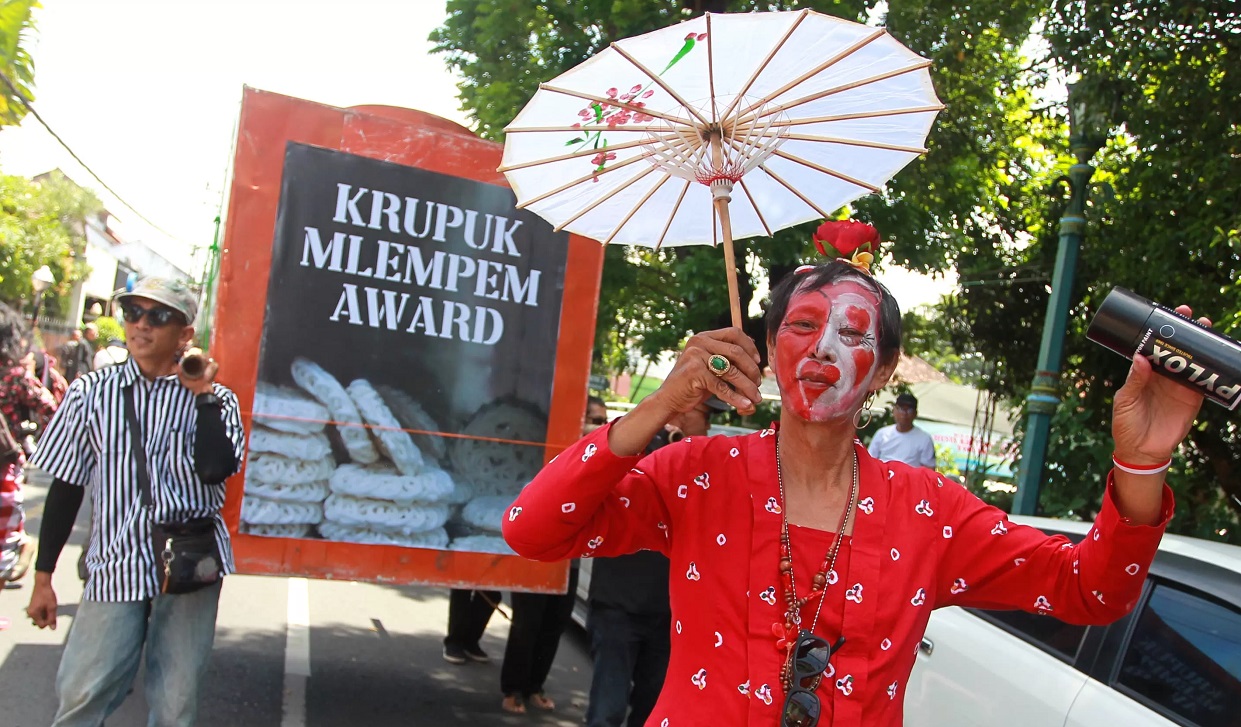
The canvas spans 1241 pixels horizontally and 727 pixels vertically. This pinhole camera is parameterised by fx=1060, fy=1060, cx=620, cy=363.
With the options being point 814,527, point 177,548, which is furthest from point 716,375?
point 177,548

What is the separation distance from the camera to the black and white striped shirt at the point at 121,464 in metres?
3.43

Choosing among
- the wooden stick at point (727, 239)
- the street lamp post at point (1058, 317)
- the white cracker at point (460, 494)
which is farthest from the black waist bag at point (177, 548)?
the street lamp post at point (1058, 317)

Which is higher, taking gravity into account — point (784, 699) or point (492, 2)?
point (492, 2)

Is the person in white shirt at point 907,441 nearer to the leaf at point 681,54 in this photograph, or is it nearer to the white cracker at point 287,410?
the white cracker at point 287,410

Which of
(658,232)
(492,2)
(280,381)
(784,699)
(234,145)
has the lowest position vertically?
(784,699)

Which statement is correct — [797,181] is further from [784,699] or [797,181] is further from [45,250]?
[45,250]

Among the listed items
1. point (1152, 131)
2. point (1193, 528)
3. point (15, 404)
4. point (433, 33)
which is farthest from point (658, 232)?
point (433, 33)

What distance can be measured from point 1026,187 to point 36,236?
3170 centimetres

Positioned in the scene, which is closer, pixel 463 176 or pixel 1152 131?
pixel 463 176

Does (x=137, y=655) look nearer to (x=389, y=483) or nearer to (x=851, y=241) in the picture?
(x=389, y=483)

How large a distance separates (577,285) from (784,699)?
11.7 ft

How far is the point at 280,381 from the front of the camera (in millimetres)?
4723

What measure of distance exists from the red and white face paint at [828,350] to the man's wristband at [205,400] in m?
2.31

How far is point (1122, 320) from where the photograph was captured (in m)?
1.79
